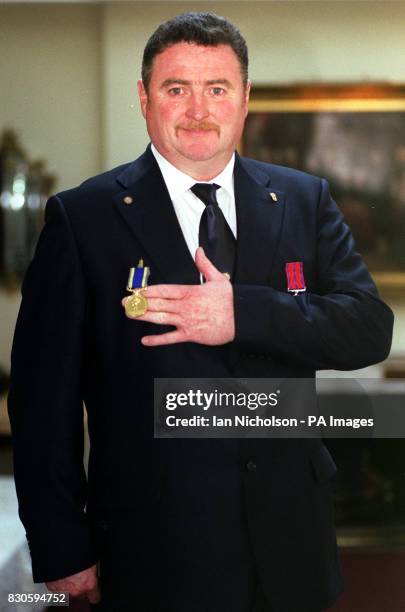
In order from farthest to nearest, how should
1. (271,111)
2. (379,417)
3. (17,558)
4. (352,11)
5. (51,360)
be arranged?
(271,111) → (352,11) → (17,558) → (379,417) → (51,360)

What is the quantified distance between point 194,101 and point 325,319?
0.35 m

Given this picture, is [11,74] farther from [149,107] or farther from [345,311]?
[345,311]

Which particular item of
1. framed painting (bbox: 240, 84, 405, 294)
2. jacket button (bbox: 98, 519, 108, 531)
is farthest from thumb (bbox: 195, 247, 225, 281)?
framed painting (bbox: 240, 84, 405, 294)

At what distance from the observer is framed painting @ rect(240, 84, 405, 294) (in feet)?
6.60

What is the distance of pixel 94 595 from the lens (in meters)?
1.18

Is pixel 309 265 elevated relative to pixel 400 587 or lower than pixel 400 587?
elevated

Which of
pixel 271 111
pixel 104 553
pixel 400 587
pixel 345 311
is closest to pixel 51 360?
pixel 104 553

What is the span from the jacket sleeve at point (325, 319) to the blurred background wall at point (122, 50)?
380mm

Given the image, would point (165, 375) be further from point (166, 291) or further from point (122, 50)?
point (122, 50)

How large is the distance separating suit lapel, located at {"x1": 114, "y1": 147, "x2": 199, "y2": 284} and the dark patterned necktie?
3cm

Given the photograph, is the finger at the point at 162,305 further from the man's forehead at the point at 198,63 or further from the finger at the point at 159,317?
the man's forehead at the point at 198,63

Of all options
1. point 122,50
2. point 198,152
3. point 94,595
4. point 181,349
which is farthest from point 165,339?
point 122,50

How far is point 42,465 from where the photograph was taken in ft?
3.65

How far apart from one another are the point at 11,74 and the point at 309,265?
104 centimetres
